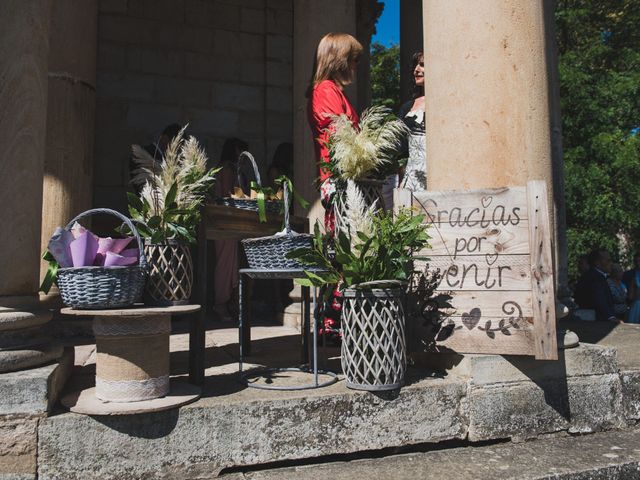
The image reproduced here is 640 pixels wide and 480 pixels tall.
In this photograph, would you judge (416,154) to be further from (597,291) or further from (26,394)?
(597,291)

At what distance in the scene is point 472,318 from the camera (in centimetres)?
300

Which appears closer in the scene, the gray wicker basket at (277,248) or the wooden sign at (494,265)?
the wooden sign at (494,265)

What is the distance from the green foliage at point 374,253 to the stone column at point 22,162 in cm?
137

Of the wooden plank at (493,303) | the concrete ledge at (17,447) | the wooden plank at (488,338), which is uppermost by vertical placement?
the wooden plank at (493,303)

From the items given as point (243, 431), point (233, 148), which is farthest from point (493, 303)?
point (233, 148)

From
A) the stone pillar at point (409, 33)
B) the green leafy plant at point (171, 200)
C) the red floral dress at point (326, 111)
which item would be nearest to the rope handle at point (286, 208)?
the green leafy plant at point (171, 200)

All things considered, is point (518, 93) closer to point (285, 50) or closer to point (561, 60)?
point (285, 50)

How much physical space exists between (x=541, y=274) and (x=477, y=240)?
37 centimetres

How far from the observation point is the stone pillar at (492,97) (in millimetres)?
3188

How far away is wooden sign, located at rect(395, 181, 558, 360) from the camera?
287cm

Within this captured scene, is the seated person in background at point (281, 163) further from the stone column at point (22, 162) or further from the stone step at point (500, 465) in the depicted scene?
the stone step at point (500, 465)

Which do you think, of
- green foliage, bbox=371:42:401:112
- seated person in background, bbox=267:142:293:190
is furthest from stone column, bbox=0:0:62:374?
green foliage, bbox=371:42:401:112

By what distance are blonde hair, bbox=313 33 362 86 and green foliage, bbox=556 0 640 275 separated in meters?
9.87

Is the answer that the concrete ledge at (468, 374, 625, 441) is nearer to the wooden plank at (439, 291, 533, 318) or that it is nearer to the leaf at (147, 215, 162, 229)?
the wooden plank at (439, 291, 533, 318)
